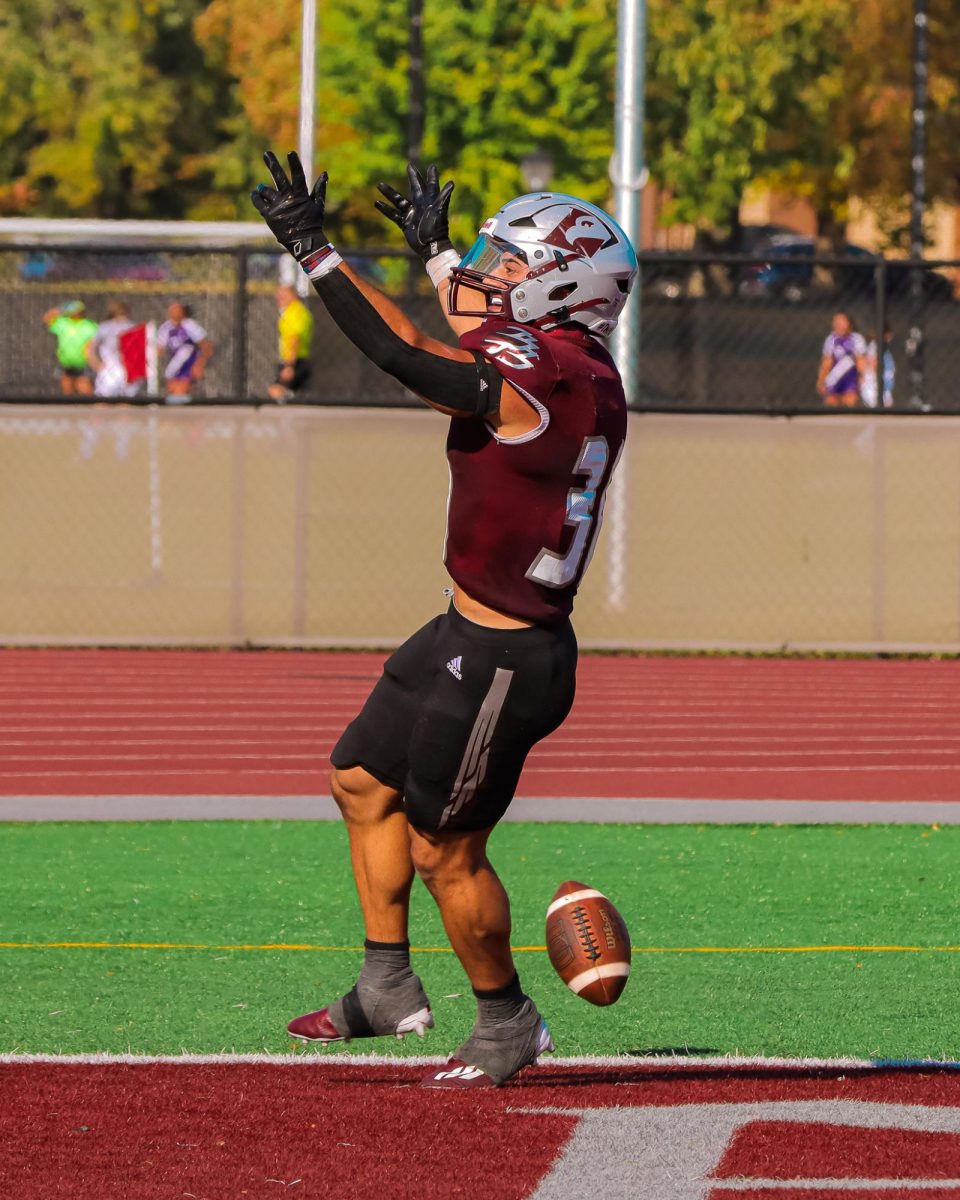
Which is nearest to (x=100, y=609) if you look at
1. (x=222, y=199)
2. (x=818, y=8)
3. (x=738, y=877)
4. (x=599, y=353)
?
(x=738, y=877)

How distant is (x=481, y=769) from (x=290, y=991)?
4.89ft

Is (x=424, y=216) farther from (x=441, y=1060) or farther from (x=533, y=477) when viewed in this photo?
(x=441, y=1060)

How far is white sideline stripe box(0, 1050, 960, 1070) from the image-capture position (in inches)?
219

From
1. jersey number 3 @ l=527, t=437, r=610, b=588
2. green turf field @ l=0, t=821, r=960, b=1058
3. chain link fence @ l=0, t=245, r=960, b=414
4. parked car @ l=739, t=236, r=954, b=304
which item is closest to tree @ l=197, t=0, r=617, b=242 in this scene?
chain link fence @ l=0, t=245, r=960, b=414

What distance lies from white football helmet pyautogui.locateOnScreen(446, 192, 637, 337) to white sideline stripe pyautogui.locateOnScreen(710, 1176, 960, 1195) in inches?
79.8

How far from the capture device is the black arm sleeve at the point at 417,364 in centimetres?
500

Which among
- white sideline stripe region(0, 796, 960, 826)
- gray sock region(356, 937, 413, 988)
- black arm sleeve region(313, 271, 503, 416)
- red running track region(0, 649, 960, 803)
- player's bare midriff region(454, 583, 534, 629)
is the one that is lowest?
red running track region(0, 649, 960, 803)

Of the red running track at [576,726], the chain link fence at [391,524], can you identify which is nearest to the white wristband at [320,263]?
the red running track at [576,726]

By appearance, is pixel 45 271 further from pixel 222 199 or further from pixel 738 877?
pixel 222 199

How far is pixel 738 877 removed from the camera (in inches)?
332

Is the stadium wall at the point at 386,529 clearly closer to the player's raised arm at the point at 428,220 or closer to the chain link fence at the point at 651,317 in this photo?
the chain link fence at the point at 651,317

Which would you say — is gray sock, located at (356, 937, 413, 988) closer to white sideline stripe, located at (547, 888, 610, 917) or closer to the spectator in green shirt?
white sideline stripe, located at (547, 888, 610, 917)

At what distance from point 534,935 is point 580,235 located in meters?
2.78

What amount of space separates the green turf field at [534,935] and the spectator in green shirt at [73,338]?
11.0 metres
